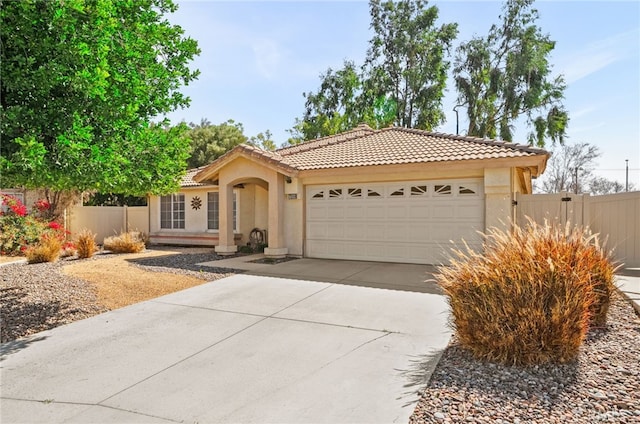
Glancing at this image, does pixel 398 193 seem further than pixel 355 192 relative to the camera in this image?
No

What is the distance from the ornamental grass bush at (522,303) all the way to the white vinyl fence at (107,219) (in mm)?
17842

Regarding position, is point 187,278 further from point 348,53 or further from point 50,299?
point 348,53

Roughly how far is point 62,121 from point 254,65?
10.5 m

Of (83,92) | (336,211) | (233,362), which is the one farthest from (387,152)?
(233,362)

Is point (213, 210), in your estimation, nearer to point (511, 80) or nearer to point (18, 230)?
point (18, 230)

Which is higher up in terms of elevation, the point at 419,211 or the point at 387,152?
the point at 387,152

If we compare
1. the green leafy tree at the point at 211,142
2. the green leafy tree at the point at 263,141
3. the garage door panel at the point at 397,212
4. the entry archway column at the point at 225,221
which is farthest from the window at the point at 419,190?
the green leafy tree at the point at 263,141

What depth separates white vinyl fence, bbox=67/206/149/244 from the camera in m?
18.2

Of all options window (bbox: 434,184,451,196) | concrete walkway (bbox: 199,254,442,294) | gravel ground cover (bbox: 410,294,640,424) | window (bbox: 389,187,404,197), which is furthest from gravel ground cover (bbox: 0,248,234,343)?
window (bbox: 434,184,451,196)

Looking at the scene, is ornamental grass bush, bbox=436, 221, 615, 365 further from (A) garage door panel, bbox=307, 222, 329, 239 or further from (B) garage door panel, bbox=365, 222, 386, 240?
(A) garage door panel, bbox=307, 222, 329, 239

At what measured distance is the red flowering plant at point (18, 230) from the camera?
42.5 ft

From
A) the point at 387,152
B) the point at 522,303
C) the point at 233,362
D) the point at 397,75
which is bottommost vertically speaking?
the point at 233,362

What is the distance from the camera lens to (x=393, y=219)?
11664 millimetres

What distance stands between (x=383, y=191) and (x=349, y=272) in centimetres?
314
